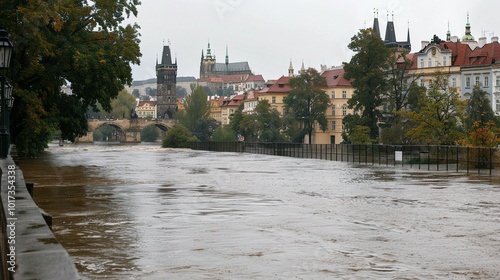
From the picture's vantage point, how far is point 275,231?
14922 millimetres

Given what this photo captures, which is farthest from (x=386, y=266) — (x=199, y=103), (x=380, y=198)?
(x=199, y=103)

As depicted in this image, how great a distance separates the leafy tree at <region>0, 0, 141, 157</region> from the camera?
42781 millimetres

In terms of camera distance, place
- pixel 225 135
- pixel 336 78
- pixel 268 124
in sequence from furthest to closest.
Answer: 1. pixel 336 78
2. pixel 225 135
3. pixel 268 124

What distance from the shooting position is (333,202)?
72.5 feet

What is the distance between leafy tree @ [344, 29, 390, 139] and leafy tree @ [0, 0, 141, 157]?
41846 millimetres

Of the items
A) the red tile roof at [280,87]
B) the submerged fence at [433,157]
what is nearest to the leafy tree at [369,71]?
the submerged fence at [433,157]

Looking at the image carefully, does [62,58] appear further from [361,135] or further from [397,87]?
[397,87]

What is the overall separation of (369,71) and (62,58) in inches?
Answer: 1944

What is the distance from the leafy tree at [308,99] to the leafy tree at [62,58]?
79.8m

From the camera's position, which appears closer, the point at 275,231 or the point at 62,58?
the point at 275,231

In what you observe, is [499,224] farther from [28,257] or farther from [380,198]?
[28,257]

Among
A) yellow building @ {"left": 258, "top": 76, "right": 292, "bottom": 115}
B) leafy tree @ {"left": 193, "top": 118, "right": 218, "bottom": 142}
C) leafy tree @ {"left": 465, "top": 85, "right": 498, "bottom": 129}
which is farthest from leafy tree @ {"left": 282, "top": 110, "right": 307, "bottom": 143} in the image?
leafy tree @ {"left": 193, "top": 118, "right": 218, "bottom": 142}

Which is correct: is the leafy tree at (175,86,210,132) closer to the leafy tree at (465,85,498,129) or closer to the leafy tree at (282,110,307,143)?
the leafy tree at (282,110,307,143)

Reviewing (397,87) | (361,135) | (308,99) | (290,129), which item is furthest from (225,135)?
(361,135)
